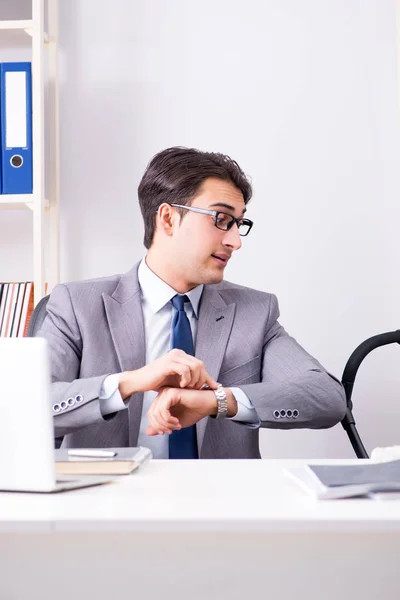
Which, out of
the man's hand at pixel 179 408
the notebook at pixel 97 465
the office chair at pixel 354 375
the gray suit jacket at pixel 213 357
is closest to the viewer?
the notebook at pixel 97 465

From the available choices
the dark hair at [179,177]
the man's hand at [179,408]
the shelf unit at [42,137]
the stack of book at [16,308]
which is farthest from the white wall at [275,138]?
the man's hand at [179,408]

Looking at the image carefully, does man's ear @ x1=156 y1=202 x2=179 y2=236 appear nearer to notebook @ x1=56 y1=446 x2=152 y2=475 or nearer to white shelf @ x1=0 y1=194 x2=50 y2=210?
white shelf @ x1=0 y1=194 x2=50 y2=210

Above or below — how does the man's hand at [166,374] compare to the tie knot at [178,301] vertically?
below

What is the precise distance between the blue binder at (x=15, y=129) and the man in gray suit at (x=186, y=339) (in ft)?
1.76

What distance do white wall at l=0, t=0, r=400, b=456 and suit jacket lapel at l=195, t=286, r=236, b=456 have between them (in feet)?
2.28

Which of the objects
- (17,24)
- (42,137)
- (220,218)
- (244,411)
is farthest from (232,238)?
(17,24)

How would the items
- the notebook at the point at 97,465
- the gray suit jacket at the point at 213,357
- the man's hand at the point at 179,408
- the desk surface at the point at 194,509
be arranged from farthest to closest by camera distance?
1. the gray suit jacket at the point at 213,357
2. the man's hand at the point at 179,408
3. the notebook at the point at 97,465
4. the desk surface at the point at 194,509

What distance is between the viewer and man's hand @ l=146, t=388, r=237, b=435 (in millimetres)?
1587

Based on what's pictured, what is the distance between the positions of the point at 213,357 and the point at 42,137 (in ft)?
3.33

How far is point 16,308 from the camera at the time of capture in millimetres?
2584

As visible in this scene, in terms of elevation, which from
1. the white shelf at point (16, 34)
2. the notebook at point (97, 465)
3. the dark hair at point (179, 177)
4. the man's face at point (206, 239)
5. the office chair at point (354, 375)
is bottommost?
the office chair at point (354, 375)

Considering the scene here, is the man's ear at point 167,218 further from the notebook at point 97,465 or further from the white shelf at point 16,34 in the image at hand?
the notebook at point 97,465

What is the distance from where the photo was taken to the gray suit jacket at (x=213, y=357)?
73.5 inches

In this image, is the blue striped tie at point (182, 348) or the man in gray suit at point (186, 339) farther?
the blue striped tie at point (182, 348)
